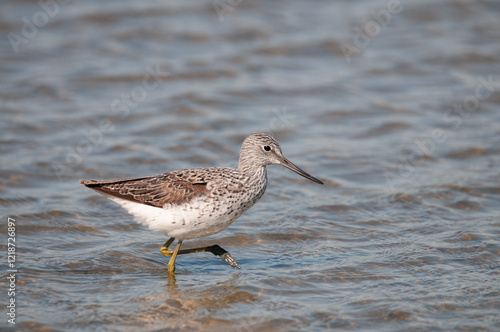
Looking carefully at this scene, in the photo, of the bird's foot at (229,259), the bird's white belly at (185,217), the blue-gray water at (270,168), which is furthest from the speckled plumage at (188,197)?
the blue-gray water at (270,168)

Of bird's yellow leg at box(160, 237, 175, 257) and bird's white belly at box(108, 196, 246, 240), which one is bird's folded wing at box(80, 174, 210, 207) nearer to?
bird's white belly at box(108, 196, 246, 240)

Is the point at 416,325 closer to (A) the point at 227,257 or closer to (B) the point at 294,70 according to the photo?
(A) the point at 227,257

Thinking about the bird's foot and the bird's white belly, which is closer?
the bird's white belly

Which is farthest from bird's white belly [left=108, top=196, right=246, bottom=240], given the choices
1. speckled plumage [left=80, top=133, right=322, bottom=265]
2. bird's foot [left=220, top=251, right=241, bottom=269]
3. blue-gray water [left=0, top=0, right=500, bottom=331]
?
blue-gray water [left=0, top=0, right=500, bottom=331]

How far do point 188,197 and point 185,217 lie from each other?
255 mm

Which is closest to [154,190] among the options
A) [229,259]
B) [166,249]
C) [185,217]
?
[185,217]

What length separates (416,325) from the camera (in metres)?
6.60

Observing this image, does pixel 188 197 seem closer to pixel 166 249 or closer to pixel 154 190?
pixel 154 190

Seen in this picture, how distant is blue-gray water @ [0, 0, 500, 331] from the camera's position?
23.5 feet

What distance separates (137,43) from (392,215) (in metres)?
8.61

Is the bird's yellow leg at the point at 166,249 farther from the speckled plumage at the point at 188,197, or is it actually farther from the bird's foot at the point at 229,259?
the bird's foot at the point at 229,259

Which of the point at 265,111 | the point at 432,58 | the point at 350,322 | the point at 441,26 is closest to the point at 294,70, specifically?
the point at 265,111

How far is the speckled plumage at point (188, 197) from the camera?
7664 millimetres

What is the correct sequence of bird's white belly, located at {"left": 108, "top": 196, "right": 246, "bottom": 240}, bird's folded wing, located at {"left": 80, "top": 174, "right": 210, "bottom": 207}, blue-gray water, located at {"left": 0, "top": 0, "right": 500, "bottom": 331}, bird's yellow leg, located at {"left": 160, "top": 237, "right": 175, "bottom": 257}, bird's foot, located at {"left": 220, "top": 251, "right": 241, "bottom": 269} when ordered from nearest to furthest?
blue-gray water, located at {"left": 0, "top": 0, "right": 500, "bottom": 331} → bird's white belly, located at {"left": 108, "top": 196, "right": 246, "bottom": 240} → bird's folded wing, located at {"left": 80, "top": 174, "right": 210, "bottom": 207} → bird's foot, located at {"left": 220, "top": 251, "right": 241, "bottom": 269} → bird's yellow leg, located at {"left": 160, "top": 237, "right": 175, "bottom": 257}
